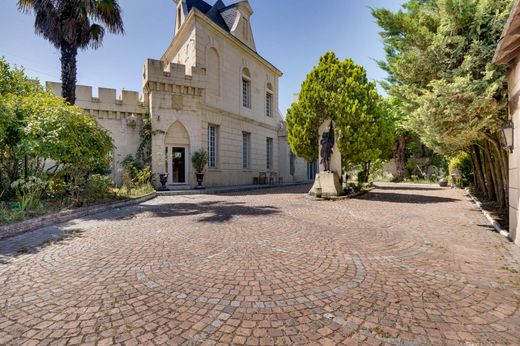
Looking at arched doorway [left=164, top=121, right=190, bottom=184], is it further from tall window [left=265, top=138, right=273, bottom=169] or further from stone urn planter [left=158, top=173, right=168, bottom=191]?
tall window [left=265, top=138, right=273, bottom=169]

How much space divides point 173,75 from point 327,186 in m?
11.3

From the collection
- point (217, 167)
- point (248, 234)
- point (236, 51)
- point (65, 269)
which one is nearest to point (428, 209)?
point (248, 234)

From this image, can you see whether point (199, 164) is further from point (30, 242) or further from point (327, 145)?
point (30, 242)

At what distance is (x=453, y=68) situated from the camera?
23.3 feet

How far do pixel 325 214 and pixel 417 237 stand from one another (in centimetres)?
284

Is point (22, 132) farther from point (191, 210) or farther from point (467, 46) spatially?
point (467, 46)

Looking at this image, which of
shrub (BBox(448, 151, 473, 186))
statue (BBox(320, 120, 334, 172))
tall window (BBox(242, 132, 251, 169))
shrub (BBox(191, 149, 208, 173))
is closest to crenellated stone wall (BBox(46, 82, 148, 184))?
shrub (BBox(191, 149, 208, 173))

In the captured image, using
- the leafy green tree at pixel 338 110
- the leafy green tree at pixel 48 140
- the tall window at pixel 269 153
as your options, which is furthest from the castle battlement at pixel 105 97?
the tall window at pixel 269 153

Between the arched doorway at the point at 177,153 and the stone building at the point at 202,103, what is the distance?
0.20 ft

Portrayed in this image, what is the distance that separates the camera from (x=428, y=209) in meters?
8.57

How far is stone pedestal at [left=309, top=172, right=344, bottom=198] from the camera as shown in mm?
11758

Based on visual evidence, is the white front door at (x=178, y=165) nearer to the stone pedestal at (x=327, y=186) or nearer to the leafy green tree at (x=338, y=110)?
the leafy green tree at (x=338, y=110)

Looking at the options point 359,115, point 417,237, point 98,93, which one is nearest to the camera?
point 417,237

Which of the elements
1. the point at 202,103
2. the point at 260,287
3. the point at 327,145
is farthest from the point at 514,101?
the point at 202,103
